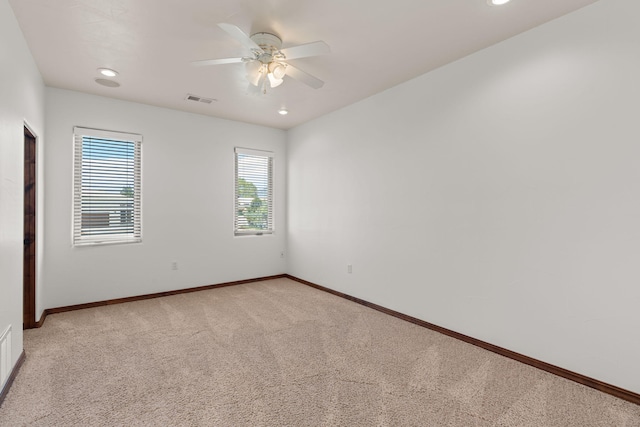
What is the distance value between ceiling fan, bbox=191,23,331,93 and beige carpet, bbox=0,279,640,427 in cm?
242

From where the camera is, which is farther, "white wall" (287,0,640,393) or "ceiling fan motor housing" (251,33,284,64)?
"ceiling fan motor housing" (251,33,284,64)

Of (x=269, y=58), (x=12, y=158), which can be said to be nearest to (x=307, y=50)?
(x=269, y=58)

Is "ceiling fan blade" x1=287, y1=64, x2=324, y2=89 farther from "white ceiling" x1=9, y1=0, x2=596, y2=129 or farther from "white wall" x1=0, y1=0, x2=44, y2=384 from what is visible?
Answer: "white wall" x1=0, y1=0, x2=44, y2=384

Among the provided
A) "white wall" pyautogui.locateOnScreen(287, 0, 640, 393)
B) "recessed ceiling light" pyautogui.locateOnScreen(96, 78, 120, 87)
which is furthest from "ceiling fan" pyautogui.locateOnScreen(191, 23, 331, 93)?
"recessed ceiling light" pyautogui.locateOnScreen(96, 78, 120, 87)

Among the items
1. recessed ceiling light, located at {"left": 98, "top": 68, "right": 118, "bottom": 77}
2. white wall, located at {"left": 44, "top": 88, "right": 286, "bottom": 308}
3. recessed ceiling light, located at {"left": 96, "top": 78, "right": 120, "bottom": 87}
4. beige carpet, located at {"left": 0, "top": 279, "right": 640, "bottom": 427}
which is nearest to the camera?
beige carpet, located at {"left": 0, "top": 279, "right": 640, "bottom": 427}

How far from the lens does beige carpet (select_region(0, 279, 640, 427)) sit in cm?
199

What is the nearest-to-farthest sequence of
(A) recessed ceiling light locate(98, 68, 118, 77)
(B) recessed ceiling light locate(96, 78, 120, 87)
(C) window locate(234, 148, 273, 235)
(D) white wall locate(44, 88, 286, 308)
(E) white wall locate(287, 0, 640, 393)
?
1. (E) white wall locate(287, 0, 640, 393)
2. (A) recessed ceiling light locate(98, 68, 118, 77)
3. (B) recessed ceiling light locate(96, 78, 120, 87)
4. (D) white wall locate(44, 88, 286, 308)
5. (C) window locate(234, 148, 273, 235)

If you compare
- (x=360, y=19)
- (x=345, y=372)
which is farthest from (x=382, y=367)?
(x=360, y=19)

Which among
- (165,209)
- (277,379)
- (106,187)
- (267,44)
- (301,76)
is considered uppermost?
(267,44)

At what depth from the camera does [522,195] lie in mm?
2734

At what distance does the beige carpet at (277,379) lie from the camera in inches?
78.3

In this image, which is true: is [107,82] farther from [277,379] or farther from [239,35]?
[277,379]

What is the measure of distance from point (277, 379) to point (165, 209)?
326 cm

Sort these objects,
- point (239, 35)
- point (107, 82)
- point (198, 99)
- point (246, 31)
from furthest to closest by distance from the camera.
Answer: point (198, 99) < point (107, 82) < point (246, 31) < point (239, 35)
